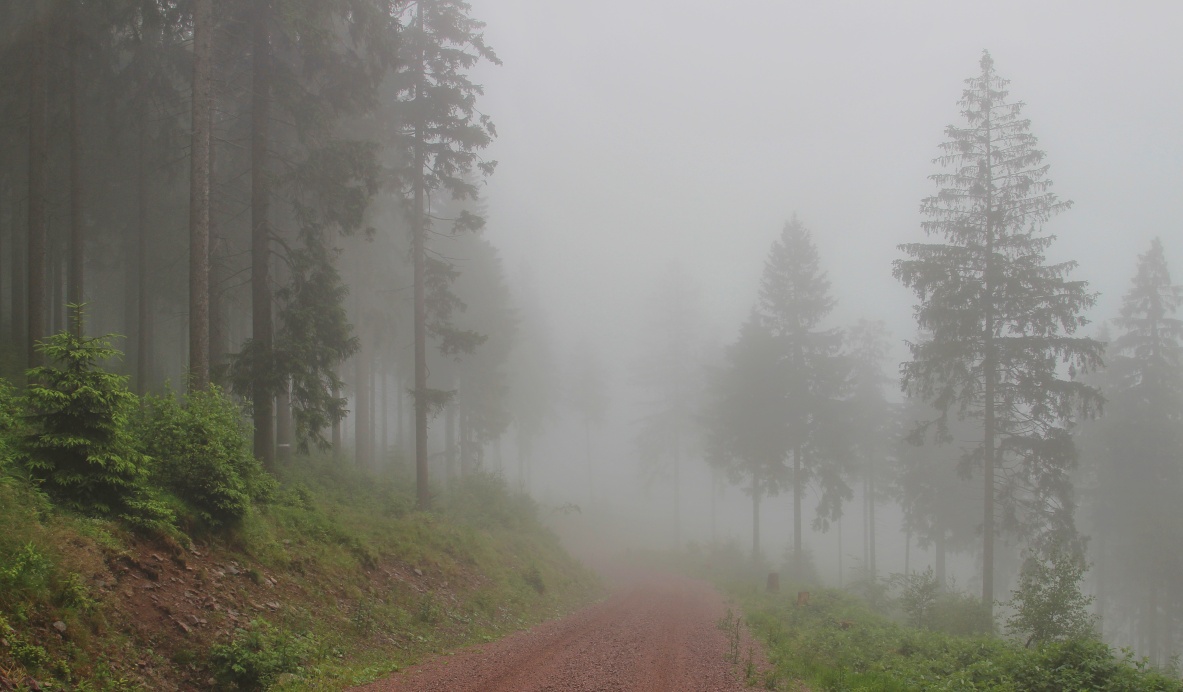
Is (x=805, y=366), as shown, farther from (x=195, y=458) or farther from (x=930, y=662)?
(x=195, y=458)

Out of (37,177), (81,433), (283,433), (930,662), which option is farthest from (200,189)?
(930,662)

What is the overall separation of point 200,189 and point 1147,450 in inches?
1331

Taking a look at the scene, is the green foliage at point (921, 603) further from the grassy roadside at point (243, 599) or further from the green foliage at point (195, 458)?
the green foliage at point (195, 458)

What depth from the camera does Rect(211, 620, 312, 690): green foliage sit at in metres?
6.62

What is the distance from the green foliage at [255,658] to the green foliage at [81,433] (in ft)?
6.51

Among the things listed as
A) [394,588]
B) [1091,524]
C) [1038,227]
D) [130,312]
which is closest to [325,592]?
[394,588]

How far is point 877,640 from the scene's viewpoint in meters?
11.9

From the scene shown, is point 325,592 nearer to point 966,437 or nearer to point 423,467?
point 423,467

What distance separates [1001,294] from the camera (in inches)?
729

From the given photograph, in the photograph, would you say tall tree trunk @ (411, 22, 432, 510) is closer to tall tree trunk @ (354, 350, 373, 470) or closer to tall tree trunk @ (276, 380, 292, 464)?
tall tree trunk @ (276, 380, 292, 464)

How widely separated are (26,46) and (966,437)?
38003mm

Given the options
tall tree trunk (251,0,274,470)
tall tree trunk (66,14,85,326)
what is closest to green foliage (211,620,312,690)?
tall tree trunk (251,0,274,470)

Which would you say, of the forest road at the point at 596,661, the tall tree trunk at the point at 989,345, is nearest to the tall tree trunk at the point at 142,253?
the forest road at the point at 596,661

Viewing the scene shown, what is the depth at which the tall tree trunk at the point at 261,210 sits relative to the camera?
43.6 ft
